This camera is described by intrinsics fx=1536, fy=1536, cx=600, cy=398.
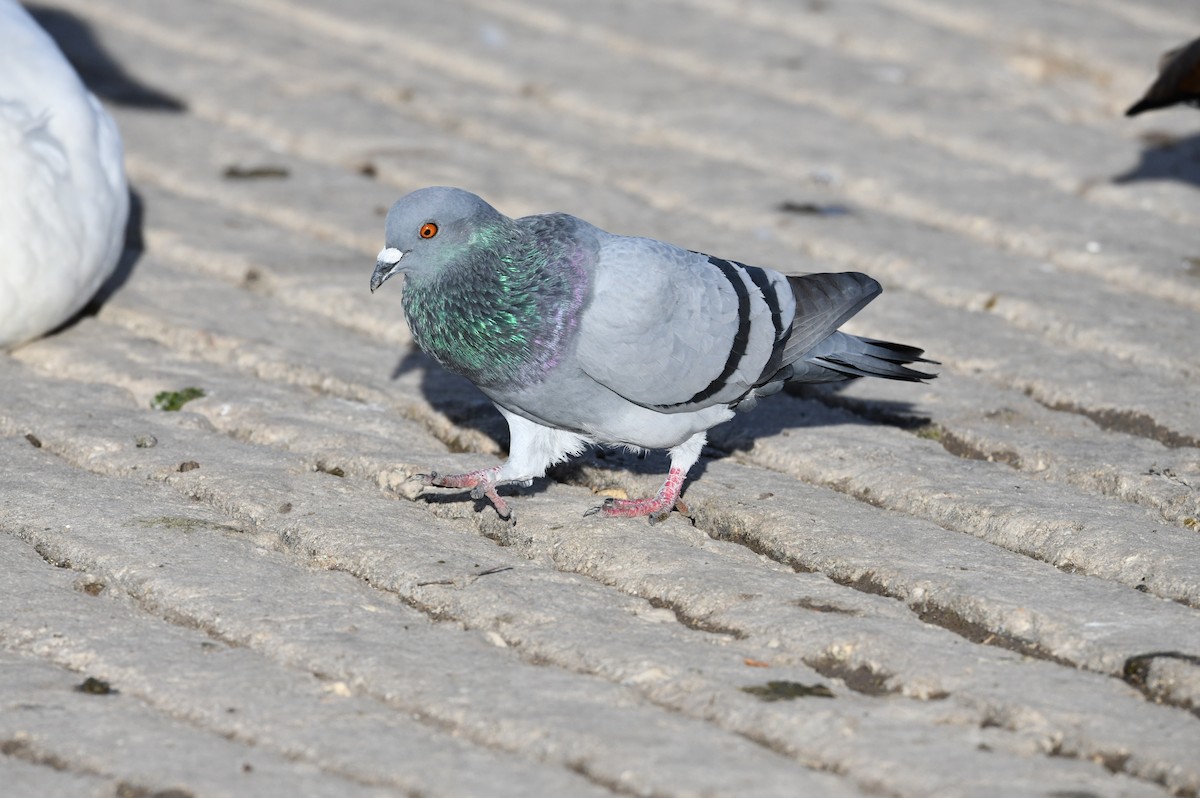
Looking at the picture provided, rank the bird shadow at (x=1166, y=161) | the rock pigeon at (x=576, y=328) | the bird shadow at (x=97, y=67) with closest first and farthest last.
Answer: the rock pigeon at (x=576, y=328) < the bird shadow at (x=1166, y=161) < the bird shadow at (x=97, y=67)

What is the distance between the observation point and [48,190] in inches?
207

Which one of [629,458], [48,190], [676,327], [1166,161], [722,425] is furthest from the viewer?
[1166,161]

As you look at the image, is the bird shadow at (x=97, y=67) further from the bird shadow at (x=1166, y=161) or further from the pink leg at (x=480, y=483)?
the bird shadow at (x=1166, y=161)

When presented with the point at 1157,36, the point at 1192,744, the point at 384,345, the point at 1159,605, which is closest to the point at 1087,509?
the point at 1159,605

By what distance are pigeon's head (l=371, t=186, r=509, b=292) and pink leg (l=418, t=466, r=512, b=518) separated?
1.94 feet

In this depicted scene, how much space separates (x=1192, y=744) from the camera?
3100 mm

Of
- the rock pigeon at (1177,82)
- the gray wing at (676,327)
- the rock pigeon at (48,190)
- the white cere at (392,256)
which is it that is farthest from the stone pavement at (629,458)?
the white cere at (392,256)

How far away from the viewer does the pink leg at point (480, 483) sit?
430cm

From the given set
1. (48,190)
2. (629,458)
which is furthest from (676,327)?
(48,190)

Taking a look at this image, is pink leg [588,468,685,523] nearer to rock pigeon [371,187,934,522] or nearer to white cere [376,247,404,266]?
rock pigeon [371,187,934,522]

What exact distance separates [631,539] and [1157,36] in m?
5.91

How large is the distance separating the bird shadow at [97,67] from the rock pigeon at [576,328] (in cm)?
414

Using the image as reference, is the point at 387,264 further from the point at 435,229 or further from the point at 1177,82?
the point at 1177,82

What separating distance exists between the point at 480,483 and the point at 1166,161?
445cm
